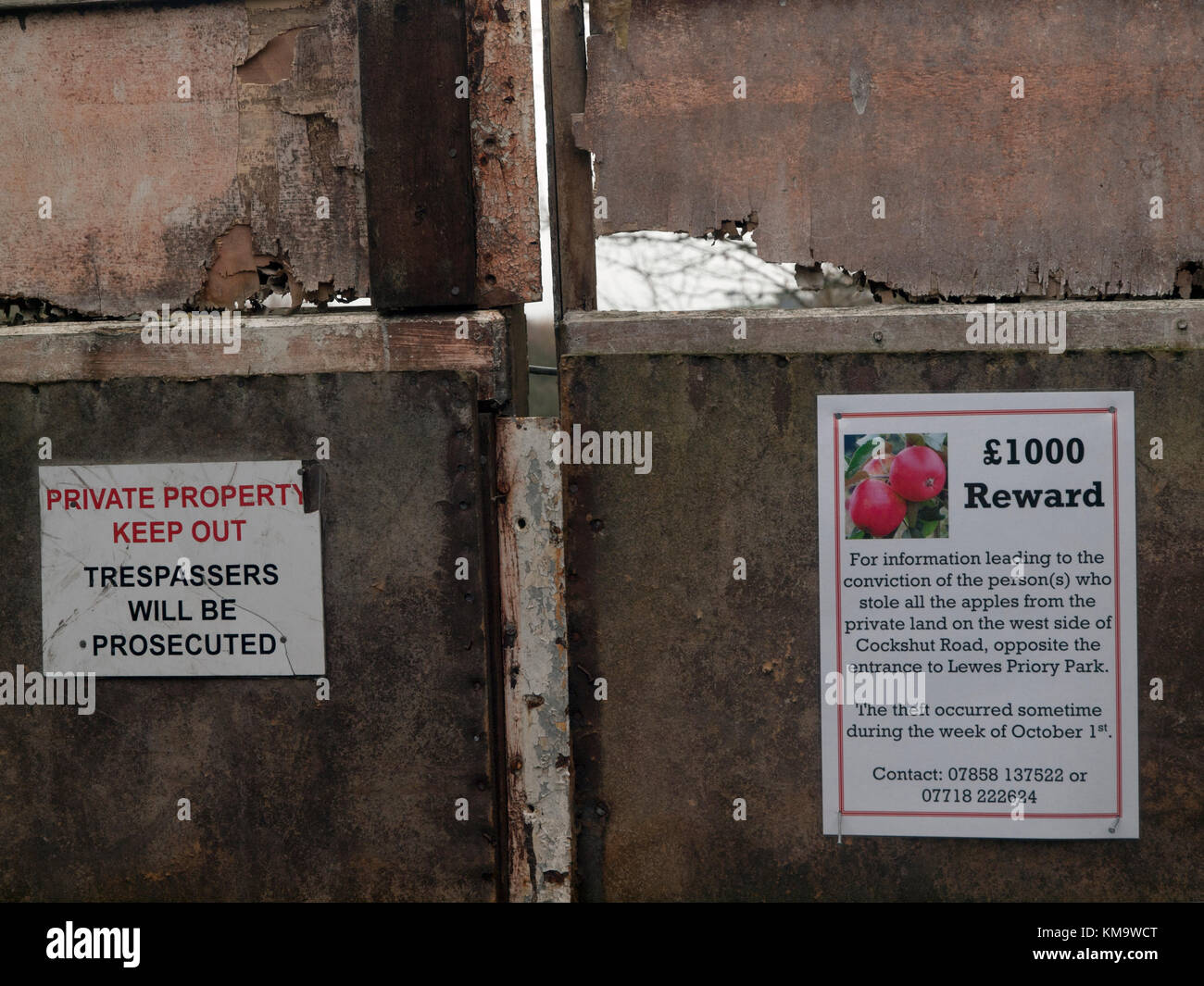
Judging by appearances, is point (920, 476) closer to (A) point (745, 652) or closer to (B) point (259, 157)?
(A) point (745, 652)

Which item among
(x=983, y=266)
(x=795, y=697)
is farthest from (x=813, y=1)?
(x=795, y=697)

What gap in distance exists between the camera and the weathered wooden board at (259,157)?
2.88 meters

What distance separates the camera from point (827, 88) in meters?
2.88

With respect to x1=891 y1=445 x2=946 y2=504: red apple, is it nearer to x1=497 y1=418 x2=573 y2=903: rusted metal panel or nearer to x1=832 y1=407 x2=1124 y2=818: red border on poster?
x1=832 y1=407 x2=1124 y2=818: red border on poster

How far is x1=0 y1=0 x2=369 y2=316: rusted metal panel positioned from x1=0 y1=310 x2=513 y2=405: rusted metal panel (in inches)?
5.1

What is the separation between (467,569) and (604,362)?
0.66 metres

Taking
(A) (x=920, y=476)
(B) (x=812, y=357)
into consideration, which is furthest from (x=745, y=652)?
(B) (x=812, y=357)

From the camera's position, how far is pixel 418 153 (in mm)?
2883

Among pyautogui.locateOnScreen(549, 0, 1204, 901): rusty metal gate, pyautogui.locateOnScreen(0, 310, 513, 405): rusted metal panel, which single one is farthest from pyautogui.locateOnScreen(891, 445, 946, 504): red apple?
pyautogui.locateOnScreen(0, 310, 513, 405): rusted metal panel

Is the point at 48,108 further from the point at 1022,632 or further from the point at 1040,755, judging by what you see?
the point at 1040,755

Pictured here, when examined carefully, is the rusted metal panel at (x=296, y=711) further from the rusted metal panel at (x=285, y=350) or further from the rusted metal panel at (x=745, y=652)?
the rusted metal panel at (x=745, y=652)

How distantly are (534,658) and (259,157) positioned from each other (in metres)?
1.62

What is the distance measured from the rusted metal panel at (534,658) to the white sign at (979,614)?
0.71m

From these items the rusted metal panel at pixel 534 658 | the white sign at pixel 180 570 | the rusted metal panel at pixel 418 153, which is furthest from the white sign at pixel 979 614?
the white sign at pixel 180 570
